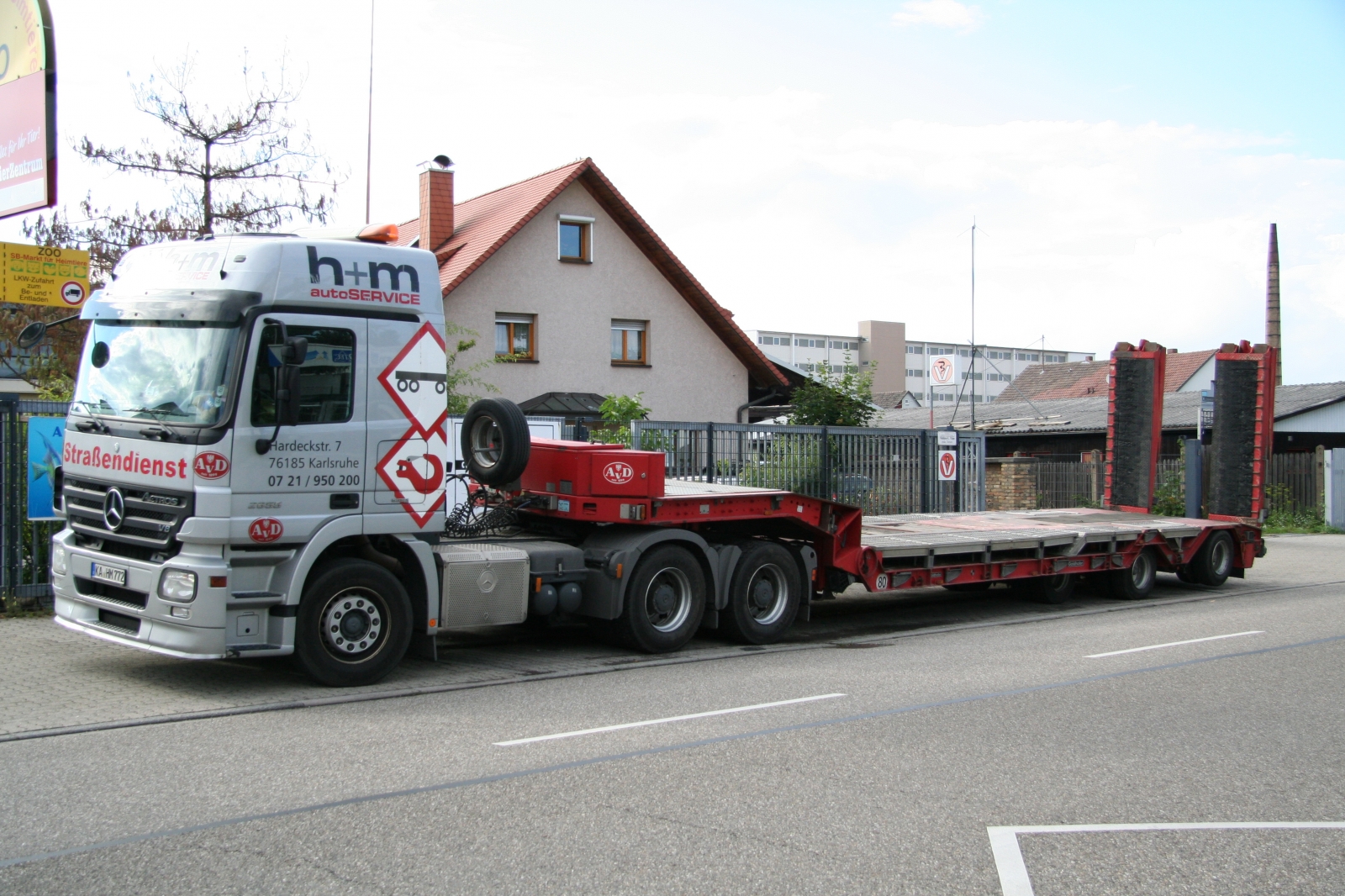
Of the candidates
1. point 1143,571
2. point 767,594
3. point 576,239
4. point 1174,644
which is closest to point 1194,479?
point 1143,571

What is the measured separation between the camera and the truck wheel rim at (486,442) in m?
10.0

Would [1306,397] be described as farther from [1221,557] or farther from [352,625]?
[352,625]

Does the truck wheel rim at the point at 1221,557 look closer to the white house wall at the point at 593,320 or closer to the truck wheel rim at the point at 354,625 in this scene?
the truck wheel rim at the point at 354,625

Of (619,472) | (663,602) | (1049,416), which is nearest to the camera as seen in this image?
(619,472)

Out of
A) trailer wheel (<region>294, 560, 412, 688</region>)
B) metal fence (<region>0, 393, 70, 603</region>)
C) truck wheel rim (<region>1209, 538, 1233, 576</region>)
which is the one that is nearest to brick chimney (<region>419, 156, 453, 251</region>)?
metal fence (<region>0, 393, 70, 603</region>)

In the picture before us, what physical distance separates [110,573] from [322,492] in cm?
155

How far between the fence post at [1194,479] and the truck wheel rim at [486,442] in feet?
44.8

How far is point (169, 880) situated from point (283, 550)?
3.84 metres

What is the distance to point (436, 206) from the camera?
32.1m

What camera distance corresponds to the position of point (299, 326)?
830 cm

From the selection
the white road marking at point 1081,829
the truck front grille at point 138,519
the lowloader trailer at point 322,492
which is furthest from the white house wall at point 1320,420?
the truck front grille at point 138,519

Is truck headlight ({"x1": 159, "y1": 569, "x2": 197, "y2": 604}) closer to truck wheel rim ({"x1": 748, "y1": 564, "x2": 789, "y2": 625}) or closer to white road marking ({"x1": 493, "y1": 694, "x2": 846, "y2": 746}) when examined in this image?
white road marking ({"x1": 493, "y1": 694, "x2": 846, "y2": 746})

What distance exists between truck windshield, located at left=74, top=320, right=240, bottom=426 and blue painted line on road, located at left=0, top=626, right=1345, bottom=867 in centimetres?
333

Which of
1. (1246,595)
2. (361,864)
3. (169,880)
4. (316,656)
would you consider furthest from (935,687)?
(1246,595)
